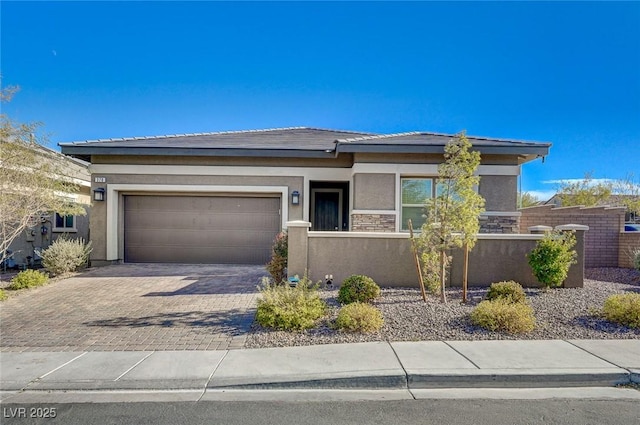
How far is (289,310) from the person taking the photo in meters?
6.04

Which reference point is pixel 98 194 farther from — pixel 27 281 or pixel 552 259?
pixel 552 259

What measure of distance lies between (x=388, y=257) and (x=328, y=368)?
4.44 m

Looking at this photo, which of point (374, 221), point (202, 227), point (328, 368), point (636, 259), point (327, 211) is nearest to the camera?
point (328, 368)

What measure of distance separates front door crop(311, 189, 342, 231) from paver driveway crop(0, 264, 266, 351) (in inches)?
142

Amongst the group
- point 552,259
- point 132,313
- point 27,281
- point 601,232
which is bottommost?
point 132,313

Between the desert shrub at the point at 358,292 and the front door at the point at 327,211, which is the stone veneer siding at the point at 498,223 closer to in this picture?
the front door at the point at 327,211

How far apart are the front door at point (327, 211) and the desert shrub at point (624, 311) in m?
8.29

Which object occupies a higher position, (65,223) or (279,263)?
(65,223)

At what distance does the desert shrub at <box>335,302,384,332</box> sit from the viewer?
5785 millimetres

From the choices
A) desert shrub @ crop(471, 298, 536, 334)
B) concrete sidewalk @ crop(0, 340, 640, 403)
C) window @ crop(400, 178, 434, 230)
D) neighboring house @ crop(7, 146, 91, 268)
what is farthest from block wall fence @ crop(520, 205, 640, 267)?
neighboring house @ crop(7, 146, 91, 268)

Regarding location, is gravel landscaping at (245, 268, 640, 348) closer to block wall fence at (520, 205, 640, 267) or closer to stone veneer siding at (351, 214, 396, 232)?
stone veneer siding at (351, 214, 396, 232)

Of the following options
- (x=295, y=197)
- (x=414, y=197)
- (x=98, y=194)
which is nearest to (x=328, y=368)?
(x=414, y=197)

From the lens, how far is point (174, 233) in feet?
41.2

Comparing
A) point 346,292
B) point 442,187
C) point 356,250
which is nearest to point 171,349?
point 346,292
